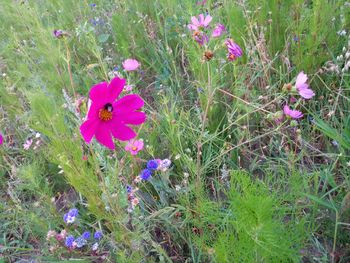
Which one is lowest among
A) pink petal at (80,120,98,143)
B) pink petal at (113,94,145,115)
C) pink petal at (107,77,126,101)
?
pink petal at (113,94,145,115)

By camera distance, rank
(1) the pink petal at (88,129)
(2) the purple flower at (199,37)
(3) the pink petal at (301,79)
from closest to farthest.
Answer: (1) the pink petal at (88,129)
(3) the pink petal at (301,79)
(2) the purple flower at (199,37)

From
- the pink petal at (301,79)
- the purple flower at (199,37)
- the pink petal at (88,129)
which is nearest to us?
the pink petal at (88,129)

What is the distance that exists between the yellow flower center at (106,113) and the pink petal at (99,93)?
32mm

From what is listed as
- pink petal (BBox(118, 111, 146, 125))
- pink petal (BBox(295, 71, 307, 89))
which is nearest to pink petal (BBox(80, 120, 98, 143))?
pink petal (BBox(118, 111, 146, 125))

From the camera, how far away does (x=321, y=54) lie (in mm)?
1726

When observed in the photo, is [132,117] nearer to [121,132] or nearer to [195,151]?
[121,132]

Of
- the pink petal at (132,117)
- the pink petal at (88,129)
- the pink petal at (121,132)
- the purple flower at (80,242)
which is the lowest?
the purple flower at (80,242)

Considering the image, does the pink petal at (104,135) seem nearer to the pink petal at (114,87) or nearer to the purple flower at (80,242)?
the pink petal at (114,87)

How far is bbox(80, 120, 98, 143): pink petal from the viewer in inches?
39.0

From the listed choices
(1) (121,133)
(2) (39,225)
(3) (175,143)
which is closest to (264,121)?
(3) (175,143)

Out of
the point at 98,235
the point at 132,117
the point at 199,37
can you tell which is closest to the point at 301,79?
the point at 199,37

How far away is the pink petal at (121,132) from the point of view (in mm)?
1133

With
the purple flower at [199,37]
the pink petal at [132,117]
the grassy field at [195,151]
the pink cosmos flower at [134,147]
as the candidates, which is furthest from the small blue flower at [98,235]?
the purple flower at [199,37]

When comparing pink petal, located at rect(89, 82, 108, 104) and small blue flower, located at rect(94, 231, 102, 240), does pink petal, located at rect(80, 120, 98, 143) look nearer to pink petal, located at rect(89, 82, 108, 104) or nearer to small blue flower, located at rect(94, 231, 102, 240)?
pink petal, located at rect(89, 82, 108, 104)
